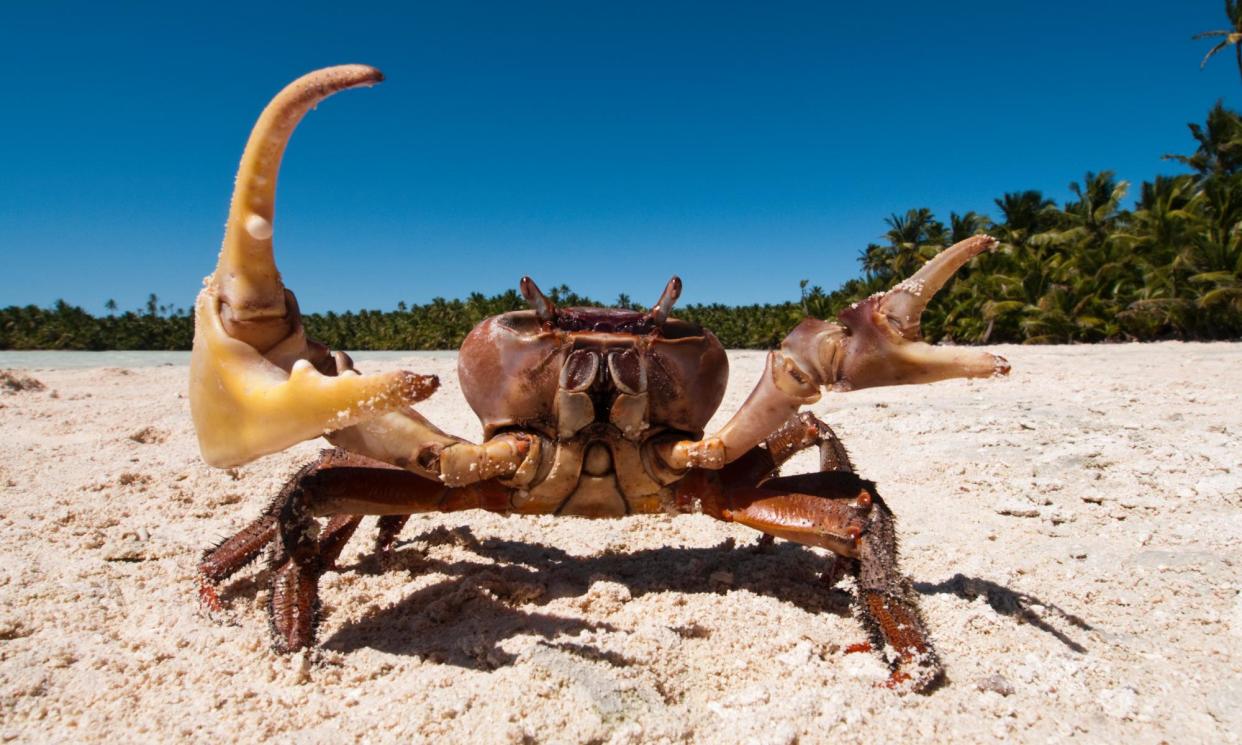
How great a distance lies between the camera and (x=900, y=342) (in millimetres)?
2549

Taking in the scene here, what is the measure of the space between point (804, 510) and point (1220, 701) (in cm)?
133

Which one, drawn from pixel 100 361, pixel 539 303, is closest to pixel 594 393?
pixel 539 303

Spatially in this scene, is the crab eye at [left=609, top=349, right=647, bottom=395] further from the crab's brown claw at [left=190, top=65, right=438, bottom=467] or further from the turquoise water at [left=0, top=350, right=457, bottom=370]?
the turquoise water at [left=0, top=350, right=457, bottom=370]

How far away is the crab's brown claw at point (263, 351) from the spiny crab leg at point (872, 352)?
1222 millimetres

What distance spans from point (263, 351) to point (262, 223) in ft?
1.28

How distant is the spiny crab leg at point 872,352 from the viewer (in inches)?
98.4

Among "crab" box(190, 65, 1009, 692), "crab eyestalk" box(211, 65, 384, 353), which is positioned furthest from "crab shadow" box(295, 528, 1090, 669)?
"crab eyestalk" box(211, 65, 384, 353)

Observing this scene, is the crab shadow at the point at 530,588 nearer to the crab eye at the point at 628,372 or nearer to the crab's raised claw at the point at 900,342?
the crab eye at the point at 628,372

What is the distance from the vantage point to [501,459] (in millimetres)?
2699

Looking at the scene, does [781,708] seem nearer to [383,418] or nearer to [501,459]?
[501,459]

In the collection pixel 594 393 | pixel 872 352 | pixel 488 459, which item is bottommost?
pixel 488 459

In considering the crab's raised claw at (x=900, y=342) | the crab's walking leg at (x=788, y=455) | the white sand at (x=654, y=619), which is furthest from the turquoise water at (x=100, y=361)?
the crab's raised claw at (x=900, y=342)

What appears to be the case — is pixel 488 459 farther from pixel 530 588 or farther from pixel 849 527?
pixel 849 527

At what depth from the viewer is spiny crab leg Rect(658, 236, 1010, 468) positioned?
8.20 feet
